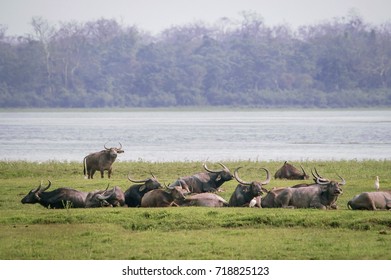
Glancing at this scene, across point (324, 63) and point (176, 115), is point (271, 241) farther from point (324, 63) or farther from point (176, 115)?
point (176, 115)

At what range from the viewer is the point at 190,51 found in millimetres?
65688

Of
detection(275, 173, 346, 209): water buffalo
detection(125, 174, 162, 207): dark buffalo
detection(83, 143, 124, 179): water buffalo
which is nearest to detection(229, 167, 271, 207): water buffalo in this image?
detection(275, 173, 346, 209): water buffalo

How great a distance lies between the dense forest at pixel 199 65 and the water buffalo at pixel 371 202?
3319cm

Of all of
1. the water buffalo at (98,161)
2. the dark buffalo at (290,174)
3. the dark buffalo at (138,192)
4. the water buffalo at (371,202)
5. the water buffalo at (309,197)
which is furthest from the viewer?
the water buffalo at (98,161)

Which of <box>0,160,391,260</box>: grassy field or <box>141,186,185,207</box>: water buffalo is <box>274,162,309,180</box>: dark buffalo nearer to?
<box>0,160,391,260</box>: grassy field

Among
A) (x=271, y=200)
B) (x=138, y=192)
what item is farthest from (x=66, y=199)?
(x=271, y=200)

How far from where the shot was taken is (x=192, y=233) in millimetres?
12258

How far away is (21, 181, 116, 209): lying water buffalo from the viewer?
14320 mm

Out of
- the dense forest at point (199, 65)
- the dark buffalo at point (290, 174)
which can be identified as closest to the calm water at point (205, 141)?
the dense forest at point (199, 65)

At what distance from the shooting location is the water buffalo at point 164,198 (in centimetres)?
1412

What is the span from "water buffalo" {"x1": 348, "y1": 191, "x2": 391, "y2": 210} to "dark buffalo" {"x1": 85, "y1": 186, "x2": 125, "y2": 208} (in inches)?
131

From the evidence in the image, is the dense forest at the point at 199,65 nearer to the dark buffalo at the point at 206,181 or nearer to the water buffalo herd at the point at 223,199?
the dark buffalo at the point at 206,181

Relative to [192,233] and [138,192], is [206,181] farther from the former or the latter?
[192,233]

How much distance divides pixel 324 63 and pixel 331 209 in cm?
4202
